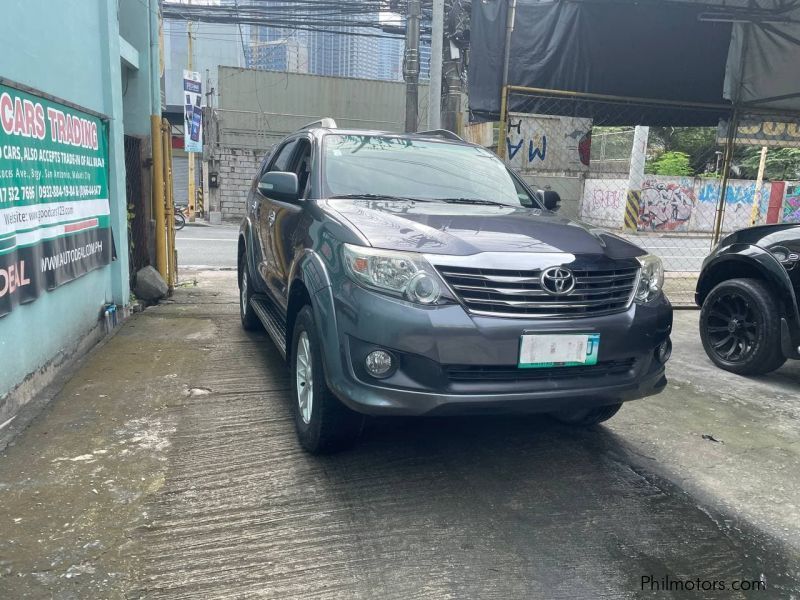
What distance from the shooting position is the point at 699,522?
9.52ft

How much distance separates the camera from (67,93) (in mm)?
4578

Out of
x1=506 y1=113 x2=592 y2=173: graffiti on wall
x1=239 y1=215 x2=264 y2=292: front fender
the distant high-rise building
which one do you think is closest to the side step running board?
x1=239 y1=215 x2=264 y2=292: front fender

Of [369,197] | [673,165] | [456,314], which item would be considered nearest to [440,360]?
[456,314]

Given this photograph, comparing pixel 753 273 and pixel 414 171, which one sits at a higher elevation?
pixel 414 171

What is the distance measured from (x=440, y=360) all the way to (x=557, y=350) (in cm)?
53

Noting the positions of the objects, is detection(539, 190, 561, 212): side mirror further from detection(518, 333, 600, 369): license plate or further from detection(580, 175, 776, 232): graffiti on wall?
detection(580, 175, 776, 232): graffiti on wall

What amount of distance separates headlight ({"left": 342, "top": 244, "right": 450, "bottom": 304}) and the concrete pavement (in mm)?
977

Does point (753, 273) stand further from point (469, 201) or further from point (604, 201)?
point (604, 201)

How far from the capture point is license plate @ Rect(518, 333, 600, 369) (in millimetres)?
2779

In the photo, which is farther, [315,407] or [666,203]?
[666,203]

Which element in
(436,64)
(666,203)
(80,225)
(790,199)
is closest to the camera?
(80,225)

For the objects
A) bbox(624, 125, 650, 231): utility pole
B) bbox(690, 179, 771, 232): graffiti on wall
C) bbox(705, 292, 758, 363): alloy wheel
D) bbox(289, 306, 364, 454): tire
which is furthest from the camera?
bbox(690, 179, 771, 232): graffiti on wall

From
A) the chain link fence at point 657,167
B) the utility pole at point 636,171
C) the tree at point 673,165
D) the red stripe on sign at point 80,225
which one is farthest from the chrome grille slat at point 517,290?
the tree at point 673,165

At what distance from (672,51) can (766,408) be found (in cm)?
510
